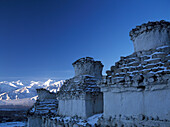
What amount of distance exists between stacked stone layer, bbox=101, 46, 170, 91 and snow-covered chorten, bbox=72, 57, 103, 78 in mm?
6457

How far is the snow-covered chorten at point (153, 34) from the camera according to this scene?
7.86 metres

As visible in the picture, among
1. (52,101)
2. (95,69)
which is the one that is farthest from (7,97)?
(95,69)

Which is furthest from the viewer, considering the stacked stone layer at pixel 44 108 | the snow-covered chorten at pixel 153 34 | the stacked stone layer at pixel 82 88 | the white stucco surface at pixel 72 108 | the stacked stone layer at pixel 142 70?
the stacked stone layer at pixel 44 108

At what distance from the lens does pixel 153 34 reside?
26.5 feet

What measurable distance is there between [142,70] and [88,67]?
8319 mm

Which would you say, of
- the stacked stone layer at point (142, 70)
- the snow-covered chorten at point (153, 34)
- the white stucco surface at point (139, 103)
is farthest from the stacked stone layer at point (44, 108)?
the snow-covered chorten at point (153, 34)

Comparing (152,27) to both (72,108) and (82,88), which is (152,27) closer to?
Answer: (82,88)

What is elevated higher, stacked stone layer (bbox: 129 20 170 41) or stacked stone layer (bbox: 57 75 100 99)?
stacked stone layer (bbox: 129 20 170 41)

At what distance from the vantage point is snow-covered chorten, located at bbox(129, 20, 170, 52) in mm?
7863

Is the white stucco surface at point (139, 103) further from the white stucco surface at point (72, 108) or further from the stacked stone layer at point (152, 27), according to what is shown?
the white stucco surface at point (72, 108)

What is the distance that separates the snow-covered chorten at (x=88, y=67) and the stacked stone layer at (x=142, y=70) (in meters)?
6.46

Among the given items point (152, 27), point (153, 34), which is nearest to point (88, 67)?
point (153, 34)

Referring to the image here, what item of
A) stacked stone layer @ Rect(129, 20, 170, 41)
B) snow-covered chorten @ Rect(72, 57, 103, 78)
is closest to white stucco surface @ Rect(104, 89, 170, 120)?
stacked stone layer @ Rect(129, 20, 170, 41)

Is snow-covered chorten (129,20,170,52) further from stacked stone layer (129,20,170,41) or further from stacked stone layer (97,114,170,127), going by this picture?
stacked stone layer (97,114,170,127)
